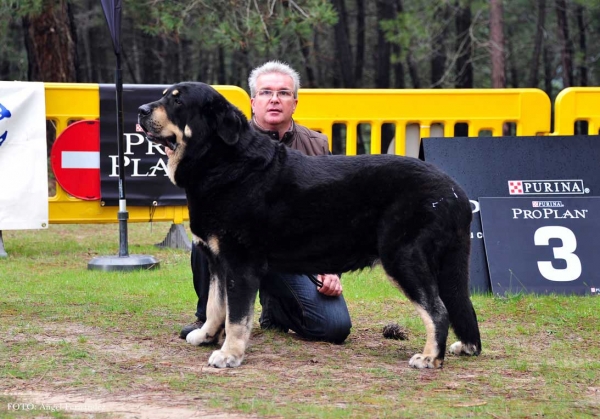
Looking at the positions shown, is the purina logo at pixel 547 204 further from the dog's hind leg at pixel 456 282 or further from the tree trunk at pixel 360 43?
the tree trunk at pixel 360 43

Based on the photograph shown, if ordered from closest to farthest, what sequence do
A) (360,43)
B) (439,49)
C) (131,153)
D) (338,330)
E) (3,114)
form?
(338,330)
(3,114)
(131,153)
(439,49)
(360,43)

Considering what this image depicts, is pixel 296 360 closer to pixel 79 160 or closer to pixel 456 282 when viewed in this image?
pixel 456 282

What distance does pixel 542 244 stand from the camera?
24.4 feet

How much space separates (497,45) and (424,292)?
61.4 feet

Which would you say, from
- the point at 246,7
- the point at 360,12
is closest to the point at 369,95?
the point at 246,7

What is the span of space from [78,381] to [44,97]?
5.78m

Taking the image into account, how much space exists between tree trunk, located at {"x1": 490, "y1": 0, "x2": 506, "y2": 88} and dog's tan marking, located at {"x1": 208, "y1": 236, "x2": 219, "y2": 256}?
18683 millimetres

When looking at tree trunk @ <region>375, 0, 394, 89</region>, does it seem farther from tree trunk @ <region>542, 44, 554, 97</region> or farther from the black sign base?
the black sign base

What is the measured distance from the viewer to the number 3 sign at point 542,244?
730 centimetres

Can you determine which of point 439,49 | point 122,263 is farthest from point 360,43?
point 122,263

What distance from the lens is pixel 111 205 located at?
9.84 metres

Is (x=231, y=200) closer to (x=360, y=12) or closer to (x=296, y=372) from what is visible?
(x=296, y=372)

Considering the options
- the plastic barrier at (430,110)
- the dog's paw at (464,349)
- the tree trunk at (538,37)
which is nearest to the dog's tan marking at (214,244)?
the dog's paw at (464,349)

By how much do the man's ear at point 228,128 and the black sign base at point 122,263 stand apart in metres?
4.03
